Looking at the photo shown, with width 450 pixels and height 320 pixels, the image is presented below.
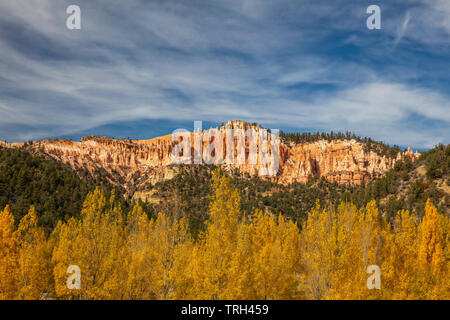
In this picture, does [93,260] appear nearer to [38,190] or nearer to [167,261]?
[167,261]

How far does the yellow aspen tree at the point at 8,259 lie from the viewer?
783 inches

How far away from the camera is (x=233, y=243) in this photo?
16125 mm

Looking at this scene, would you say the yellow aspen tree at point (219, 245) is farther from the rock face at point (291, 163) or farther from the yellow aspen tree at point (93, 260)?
the rock face at point (291, 163)

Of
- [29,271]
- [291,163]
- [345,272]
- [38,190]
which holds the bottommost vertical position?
[29,271]

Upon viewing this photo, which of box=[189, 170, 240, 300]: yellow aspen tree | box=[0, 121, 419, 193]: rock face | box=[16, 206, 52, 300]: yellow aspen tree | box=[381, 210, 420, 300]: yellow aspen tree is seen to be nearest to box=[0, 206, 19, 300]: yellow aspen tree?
box=[16, 206, 52, 300]: yellow aspen tree

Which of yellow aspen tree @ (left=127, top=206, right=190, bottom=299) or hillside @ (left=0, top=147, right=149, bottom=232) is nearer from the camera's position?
yellow aspen tree @ (left=127, top=206, right=190, bottom=299)

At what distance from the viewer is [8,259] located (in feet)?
67.9

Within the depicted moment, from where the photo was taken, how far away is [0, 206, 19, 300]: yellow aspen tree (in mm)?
19881

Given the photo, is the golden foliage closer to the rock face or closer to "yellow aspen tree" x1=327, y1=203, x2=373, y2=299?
"yellow aspen tree" x1=327, y1=203, x2=373, y2=299

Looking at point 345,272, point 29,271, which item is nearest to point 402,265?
point 345,272

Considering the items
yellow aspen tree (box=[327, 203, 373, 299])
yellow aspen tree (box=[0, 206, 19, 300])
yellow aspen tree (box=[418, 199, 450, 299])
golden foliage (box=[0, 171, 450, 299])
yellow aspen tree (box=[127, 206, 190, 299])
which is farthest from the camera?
yellow aspen tree (box=[418, 199, 450, 299])
